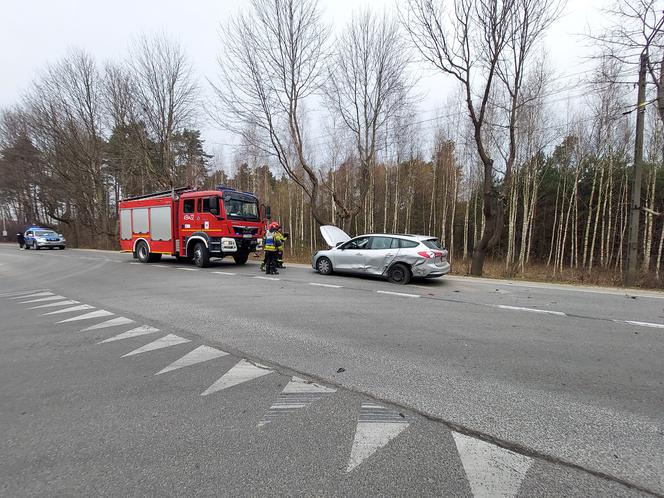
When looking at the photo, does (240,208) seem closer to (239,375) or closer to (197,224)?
(197,224)

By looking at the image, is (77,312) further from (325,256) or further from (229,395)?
(325,256)

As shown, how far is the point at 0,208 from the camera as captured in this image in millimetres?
50875

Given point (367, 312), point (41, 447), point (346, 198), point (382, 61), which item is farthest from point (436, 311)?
point (346, 198)

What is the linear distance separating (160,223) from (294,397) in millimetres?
14218

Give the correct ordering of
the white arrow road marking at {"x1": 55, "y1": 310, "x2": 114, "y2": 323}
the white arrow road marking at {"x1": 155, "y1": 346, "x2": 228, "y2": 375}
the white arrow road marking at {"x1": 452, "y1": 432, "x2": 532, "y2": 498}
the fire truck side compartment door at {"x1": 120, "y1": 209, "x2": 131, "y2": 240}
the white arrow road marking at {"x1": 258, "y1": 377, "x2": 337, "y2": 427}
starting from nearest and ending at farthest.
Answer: the white arrow road marking at {"x1": 452, "y1": 432, "x2": 532, "y2": 498}
the white arrow road marking at {"x1": 258, "y1": 377, "x2": 337, "y2": 427}
the white arrow road marking at {"x1": 155, "y1": 346, "x2": 228, "y2": 375}
the white arrow road marking at {"x1": 55, "y1": 310, "x2": 114, "y2": 323}
the fire truck side compartment door at {"x1": 120, "y1": 209, "x2": 131, "y2": 240}

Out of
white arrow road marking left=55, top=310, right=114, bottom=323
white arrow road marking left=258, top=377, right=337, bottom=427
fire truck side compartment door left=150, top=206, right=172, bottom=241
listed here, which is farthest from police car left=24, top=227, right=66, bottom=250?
white arrow road marking left=258, top=377, right=337, bottom=427

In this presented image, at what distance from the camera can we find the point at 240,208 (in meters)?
13.7

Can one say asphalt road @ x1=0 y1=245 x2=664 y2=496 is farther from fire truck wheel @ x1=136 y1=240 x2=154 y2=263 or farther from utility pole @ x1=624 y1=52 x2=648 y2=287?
fire truck wheel @ x1=136 y1=240 x2=154 y2=263

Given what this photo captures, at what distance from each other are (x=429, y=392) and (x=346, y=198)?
84.5ft

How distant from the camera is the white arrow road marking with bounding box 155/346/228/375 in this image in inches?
150

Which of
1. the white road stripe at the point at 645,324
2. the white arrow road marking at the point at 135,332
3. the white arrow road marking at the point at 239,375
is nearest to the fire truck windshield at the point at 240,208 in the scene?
the white arrow road marking at the point at 135,332

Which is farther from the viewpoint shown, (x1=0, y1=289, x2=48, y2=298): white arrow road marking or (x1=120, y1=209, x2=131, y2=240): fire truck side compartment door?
(x1=120, y1=209, x2=131, y2=240): fire truck side compartment door

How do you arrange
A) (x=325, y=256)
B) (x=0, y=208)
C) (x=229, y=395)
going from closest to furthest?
1. (x=229, y=395)
2. (x=325, y=256)
3. (x=0, y=208)

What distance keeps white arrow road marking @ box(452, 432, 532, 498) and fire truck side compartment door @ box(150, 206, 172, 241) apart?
14.8m
